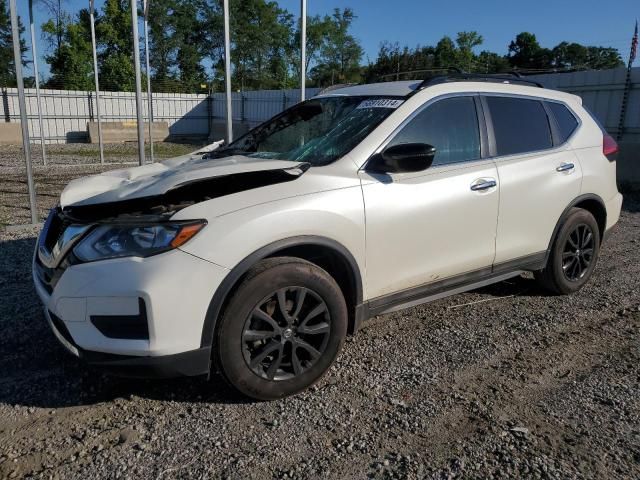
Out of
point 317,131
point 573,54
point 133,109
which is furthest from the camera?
point 573,54

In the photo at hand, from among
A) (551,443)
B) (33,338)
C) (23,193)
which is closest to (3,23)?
(23,193)

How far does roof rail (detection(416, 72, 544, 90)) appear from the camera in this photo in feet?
12.5

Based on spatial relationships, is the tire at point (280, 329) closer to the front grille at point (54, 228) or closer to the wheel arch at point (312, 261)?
the wheel arch at point (312, 261)

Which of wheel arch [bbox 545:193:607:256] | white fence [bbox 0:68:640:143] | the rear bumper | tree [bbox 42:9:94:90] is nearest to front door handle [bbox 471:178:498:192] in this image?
wheel arch [bbox 545:193:607:256]

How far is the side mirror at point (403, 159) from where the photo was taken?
3230 mm

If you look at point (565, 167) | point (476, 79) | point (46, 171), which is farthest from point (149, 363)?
point (46, 171)

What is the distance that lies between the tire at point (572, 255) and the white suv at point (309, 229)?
33mm

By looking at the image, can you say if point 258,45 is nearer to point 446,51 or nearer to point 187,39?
point 187,39

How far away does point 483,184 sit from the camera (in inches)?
149

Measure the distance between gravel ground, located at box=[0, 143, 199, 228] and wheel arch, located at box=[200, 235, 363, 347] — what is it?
5910 millimetres

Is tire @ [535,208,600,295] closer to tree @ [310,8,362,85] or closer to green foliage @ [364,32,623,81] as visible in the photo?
green foliage @ [364,32,623,81]

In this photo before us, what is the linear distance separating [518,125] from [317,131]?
1.63 metres

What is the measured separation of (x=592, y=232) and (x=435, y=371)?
243 cm

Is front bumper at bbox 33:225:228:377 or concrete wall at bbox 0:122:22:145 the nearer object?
front bumper at bbox 33:225:228:377
